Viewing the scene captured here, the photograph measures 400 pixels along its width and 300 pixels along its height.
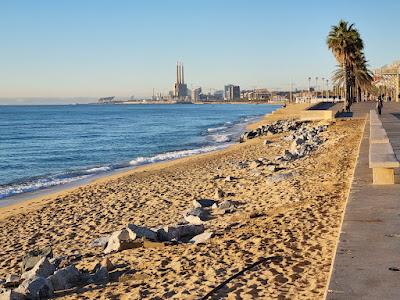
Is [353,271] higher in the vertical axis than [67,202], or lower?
higher

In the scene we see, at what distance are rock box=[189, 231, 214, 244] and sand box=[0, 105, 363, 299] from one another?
0.11 metres

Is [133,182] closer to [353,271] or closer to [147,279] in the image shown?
[147,279]

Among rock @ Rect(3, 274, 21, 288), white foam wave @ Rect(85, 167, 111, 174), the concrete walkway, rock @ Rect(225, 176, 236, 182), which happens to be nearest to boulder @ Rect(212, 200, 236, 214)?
the concrete walkway

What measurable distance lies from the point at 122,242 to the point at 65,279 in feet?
5.90

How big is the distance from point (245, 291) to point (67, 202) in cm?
1058

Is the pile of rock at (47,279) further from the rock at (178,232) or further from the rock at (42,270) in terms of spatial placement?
the rock at (178,232)

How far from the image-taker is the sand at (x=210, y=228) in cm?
597

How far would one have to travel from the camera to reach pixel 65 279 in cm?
664

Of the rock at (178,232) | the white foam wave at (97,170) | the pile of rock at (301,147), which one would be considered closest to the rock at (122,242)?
the rock at (178,232)

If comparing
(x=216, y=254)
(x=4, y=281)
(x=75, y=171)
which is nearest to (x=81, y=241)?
(x=4, y=281)

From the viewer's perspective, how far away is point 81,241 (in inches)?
395

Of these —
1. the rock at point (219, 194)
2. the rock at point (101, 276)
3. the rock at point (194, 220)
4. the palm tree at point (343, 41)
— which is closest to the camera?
the rock at point (101, 276)

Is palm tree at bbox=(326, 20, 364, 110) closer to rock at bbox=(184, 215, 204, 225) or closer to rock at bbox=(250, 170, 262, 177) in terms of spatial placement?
rock at bbox=(250, 170, 262, 177)

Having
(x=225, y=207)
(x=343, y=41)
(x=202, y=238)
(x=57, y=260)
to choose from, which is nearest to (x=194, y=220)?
(x=225, y=207)
